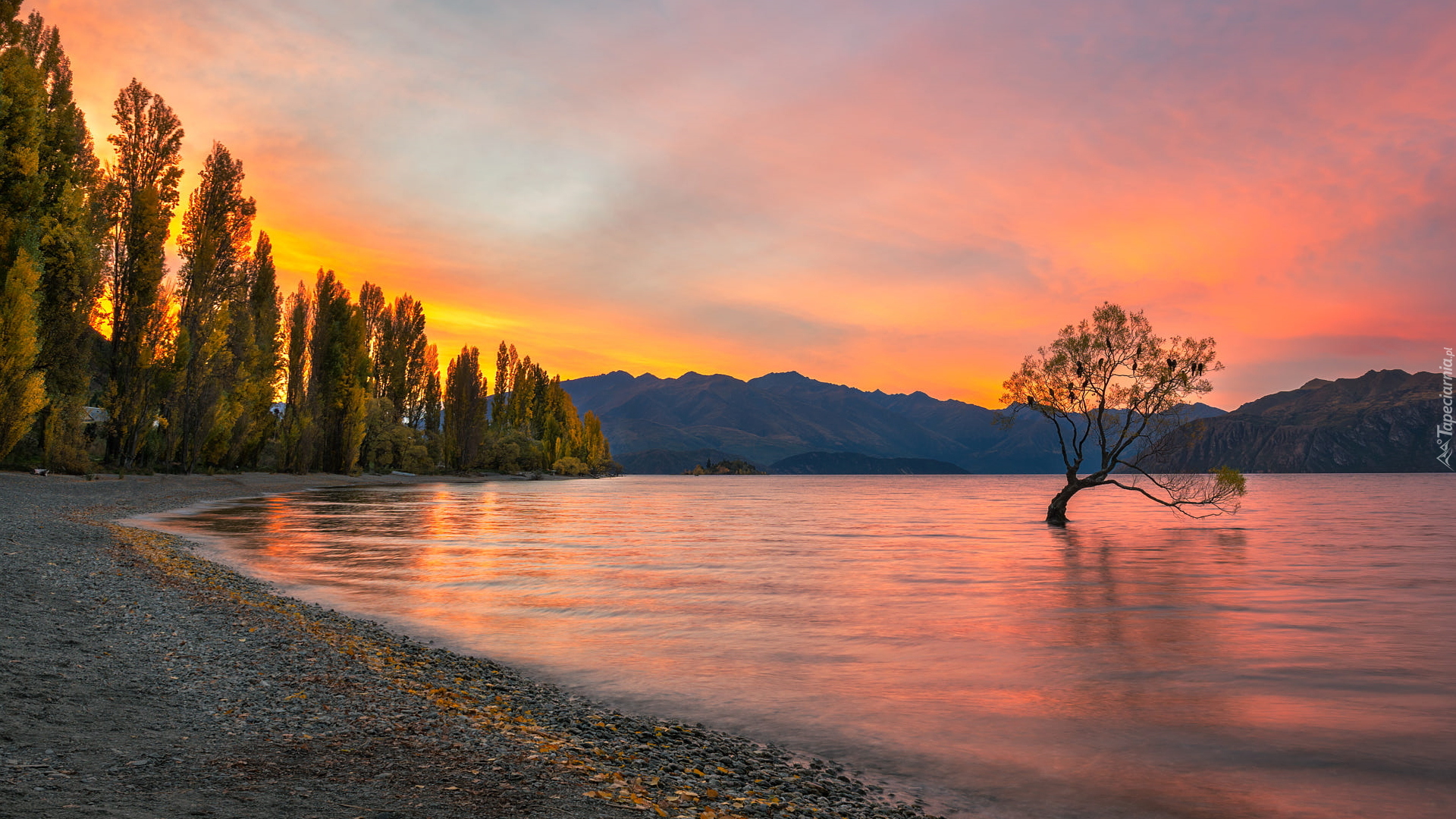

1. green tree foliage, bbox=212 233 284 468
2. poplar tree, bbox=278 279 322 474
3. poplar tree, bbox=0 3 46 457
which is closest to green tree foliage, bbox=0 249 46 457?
poplar tree, bbox=0 3 46 457

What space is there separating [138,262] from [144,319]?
172 inches

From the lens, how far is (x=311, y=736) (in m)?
7.65

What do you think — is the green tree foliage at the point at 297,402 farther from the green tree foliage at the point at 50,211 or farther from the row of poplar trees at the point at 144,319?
the green tree foliage at the point at 50,211

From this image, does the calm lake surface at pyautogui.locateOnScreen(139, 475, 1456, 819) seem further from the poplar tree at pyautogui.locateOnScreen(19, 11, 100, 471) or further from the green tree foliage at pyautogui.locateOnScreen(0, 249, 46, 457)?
the poplar tree at pyautogui.locateOnScreen(19, 11, 100, 471)

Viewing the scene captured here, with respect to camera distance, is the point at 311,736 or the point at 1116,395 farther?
the point at 1116,395

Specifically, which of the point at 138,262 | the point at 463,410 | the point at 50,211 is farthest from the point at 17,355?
the point at 463,410

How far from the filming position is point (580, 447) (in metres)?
173

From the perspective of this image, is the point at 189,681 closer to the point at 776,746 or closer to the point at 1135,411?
the point at 776,746

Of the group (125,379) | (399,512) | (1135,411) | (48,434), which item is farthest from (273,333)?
(1135,411)

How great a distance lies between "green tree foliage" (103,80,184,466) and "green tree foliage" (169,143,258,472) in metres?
2.29

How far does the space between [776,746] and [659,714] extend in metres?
2.07

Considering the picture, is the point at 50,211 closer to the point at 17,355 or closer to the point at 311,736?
the point at 17,355

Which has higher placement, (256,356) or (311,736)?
(256,356)

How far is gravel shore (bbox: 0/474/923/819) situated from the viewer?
6.07 m
